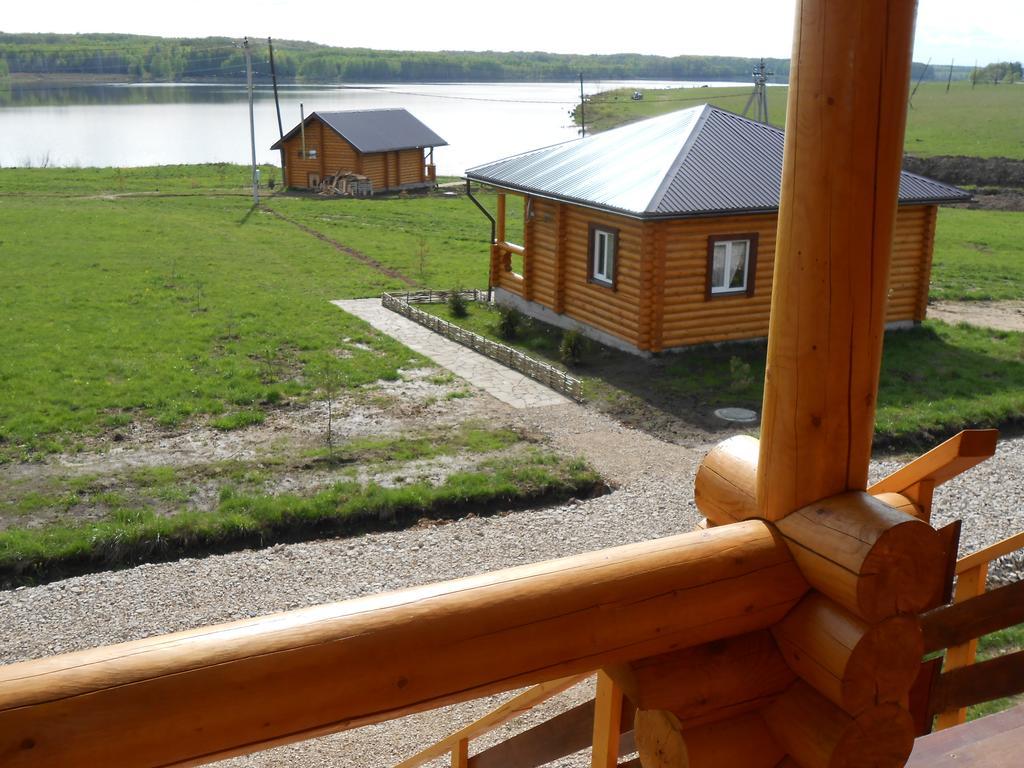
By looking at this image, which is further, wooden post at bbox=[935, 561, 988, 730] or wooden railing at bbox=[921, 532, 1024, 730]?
wooden post at bbox=[935, 561, 988, 730]

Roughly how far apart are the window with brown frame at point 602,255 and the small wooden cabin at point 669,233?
0.06 ft

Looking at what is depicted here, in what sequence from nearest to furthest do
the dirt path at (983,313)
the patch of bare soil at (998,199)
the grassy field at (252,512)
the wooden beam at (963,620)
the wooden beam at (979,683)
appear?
the wooden beam at (963,620) → the wooden beam at (979,683) → the grassy field at (252,512) → the dirt path at (983,313) → the patch of bare soil at (998,199)

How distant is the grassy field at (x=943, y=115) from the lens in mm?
51375

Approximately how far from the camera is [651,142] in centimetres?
1784

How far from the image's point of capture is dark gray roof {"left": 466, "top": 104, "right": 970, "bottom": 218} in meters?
15.4

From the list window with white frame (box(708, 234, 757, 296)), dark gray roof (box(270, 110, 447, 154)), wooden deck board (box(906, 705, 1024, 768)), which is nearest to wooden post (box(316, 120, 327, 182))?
dark gray roof (box(270, 110, 447, 154))

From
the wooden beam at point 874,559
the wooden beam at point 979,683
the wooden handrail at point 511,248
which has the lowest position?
the wooden handrail at point 511,248

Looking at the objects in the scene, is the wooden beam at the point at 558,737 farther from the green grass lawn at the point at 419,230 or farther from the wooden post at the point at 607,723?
the green grass lawn at the point at 419,230

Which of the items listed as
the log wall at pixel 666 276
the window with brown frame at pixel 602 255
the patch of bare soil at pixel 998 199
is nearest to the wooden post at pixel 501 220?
the log wall at pixel 666 276

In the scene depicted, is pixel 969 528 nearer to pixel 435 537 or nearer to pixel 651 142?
pixel 435 537

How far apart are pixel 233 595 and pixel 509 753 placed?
568 centimetres

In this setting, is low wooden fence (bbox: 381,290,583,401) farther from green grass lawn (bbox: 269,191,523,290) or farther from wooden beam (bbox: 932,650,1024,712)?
wooden beam (bbox: 932,650,1024,712)

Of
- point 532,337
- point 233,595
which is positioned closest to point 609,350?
point 532,337

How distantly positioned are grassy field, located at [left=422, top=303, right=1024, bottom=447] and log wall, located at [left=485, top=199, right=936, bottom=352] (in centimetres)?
45
